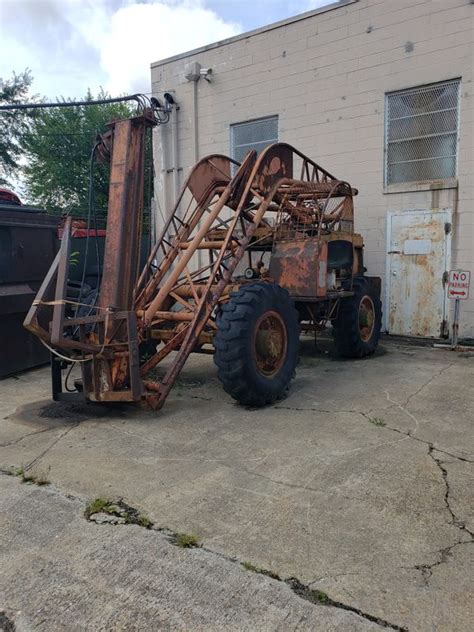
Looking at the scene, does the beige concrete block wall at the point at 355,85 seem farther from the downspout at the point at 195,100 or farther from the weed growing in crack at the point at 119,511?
the weed growing in crack at the point at 119,511

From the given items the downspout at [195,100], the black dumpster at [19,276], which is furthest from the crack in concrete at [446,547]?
the downspout at [195,100]

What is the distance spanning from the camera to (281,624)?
7.00 ft

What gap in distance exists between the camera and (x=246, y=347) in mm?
4691

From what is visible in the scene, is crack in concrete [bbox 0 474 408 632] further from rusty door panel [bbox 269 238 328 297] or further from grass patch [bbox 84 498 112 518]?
rusty door panel [bbox 269 238 328 297]

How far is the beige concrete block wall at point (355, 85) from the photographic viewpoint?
26.7 feet

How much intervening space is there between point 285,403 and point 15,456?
8.60 feet

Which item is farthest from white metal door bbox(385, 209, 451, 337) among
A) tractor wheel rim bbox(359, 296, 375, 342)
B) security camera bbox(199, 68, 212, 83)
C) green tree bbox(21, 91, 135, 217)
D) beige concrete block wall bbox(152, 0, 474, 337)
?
green tree bbox(21, 91, 135, 217)

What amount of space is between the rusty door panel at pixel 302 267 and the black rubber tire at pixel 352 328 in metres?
1.17

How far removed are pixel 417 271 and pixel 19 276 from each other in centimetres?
643

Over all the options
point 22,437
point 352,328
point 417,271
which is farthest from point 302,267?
point 22,437

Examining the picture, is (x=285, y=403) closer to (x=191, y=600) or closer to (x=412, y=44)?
(x=191, y=600)

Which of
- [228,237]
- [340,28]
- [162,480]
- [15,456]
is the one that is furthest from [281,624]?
[340,28]

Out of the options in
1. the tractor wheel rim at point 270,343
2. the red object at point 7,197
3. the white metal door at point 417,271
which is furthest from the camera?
the red object at point 7,197

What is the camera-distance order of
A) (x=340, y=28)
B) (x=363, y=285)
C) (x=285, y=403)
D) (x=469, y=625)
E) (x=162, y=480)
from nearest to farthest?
(x=469, y=625) < (x=162, y=480) < (x=285, y=403) < (x=363, y=285) < (x=340, y=28)
